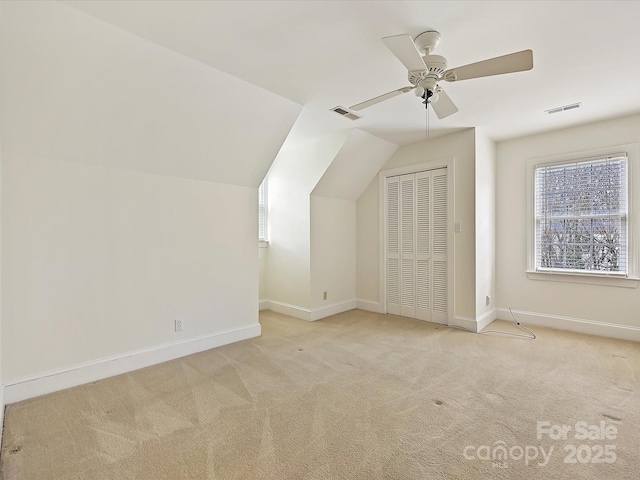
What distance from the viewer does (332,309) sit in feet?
16.2

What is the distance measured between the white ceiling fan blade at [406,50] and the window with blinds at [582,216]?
3.14 m

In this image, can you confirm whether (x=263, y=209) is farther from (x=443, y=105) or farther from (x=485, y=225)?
(x=443, y=105)

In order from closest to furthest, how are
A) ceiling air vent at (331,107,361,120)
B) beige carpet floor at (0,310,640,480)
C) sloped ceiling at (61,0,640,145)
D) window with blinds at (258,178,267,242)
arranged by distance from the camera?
beige carpet floor at (0,310,640,480)
sloped ceiling at (61,0,640,145)
ceiling air vent at (331,107,361,120)
window with blinds at (258,178,267,242)

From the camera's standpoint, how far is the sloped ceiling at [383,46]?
1927mm

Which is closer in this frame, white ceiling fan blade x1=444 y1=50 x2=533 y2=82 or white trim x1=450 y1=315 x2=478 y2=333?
white ceiling fan blade x1=444 y1=50 x2=533 y2=82

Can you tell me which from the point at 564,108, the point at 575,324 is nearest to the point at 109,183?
the point at 564,108

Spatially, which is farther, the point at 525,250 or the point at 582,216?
the point at 525,250

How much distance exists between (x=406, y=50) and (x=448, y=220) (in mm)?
2808

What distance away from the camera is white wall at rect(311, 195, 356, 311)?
473 centimetres

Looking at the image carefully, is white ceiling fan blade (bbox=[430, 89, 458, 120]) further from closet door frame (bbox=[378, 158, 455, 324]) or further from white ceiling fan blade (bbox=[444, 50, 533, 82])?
closet door frame (bbox=[378, 158, 455, 324])

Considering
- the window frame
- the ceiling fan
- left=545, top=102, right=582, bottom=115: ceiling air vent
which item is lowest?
the window frame

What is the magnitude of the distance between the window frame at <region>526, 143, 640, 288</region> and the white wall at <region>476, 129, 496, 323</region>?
42 centimetres

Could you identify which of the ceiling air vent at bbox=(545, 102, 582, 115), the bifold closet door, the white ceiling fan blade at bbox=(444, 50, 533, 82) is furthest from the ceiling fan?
the bifold closet door

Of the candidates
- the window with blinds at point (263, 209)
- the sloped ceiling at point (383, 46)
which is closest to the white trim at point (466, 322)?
the sloped ceiling at point (383, 46)
